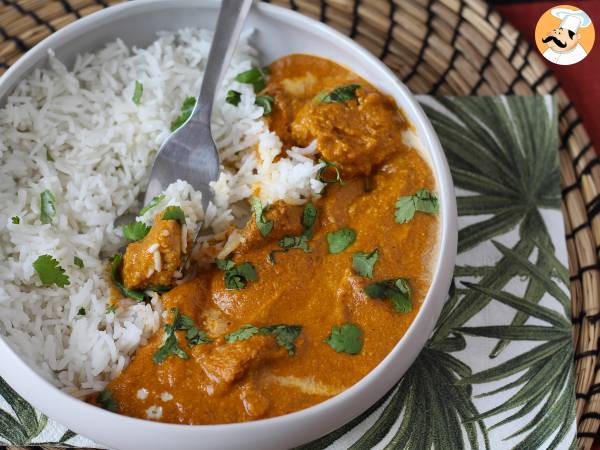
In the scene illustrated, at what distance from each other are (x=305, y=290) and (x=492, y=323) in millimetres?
845

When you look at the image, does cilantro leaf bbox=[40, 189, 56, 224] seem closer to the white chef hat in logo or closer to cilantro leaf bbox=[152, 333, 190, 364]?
cilantro leaf bbox=[152, 333, 190, 364]

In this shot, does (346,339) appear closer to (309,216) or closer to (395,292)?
(395,292)

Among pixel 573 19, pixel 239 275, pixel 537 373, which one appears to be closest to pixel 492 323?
pixel 537 373

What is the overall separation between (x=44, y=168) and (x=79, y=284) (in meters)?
0.52

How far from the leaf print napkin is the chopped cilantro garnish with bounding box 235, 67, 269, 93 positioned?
776mm

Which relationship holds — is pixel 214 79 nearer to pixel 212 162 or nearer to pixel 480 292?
pixel 212 162

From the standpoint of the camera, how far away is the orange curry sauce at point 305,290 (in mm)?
2742

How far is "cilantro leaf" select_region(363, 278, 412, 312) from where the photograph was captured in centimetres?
288

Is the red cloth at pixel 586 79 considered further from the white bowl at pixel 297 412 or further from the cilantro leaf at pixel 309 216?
the cilantro leaf at pixel 309 216

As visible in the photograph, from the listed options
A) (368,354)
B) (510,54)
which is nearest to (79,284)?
(368,354)

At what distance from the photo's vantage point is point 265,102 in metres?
3.34

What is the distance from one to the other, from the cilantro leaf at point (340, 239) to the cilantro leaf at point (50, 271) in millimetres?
1024

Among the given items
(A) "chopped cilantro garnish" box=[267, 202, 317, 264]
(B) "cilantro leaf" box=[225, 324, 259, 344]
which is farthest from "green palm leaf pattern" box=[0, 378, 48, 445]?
(A) "chopped cilantro garnish" box=[267, 202, 317, 264]

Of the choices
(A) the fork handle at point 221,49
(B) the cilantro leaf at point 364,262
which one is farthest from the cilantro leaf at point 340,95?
(B) the cilantro leaf at point 364,262
